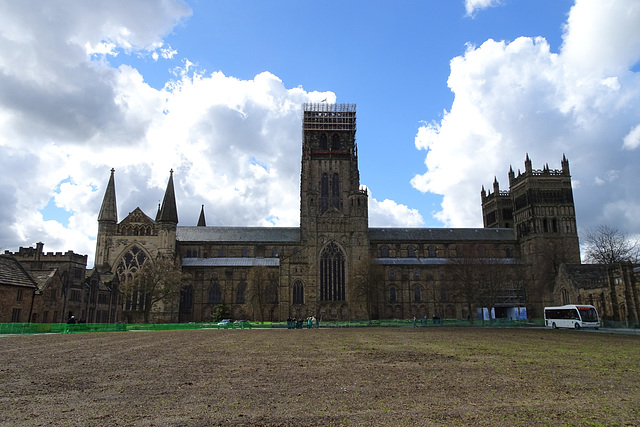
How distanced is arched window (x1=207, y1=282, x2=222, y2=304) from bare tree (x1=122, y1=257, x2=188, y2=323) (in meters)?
5.76

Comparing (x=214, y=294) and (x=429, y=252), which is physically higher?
(x=429, y=252)

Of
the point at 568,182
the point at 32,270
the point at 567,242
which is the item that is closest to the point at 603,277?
the point at 567,242

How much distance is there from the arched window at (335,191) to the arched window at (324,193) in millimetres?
1087

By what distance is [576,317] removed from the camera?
5019cm

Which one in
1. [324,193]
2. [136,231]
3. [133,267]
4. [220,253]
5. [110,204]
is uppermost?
[324,193]

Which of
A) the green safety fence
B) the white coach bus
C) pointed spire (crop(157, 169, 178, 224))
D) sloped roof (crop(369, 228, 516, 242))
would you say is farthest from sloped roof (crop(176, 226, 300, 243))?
the white coach bus

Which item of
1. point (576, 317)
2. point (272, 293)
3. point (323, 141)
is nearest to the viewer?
point (576, 317)

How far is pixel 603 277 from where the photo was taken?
193ft

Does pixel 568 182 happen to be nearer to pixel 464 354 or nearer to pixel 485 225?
pixel 485 225

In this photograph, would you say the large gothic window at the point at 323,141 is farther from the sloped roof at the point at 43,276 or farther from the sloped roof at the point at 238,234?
the sloped roof at the point at 43,276

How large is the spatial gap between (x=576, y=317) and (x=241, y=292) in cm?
5371

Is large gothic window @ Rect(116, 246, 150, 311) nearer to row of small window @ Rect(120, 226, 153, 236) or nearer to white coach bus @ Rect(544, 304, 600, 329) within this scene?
row of small window @ Rect(120, 226, 153, 236)

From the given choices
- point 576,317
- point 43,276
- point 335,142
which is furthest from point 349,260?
point 43,276

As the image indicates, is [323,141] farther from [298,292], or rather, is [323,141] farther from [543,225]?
[543,225]
